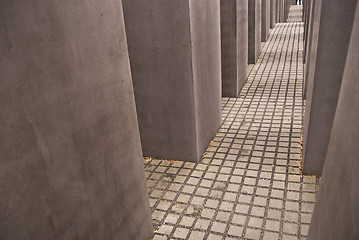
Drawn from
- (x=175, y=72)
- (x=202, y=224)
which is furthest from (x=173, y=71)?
(x=202, y=224)

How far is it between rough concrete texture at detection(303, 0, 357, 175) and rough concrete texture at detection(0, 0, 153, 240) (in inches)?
107

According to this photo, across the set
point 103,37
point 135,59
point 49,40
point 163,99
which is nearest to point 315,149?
point 163,99

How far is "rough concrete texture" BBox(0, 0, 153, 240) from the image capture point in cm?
180

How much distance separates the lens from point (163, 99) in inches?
205

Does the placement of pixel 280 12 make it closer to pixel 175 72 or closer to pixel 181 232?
pixel 175 72

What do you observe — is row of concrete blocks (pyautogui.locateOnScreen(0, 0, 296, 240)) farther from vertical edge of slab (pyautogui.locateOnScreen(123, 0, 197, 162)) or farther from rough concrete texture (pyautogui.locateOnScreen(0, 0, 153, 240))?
vertical edge of slab (pyautogui.locateOnScreen(123, 0, 197, 162))

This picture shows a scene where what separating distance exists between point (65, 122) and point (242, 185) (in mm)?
3309

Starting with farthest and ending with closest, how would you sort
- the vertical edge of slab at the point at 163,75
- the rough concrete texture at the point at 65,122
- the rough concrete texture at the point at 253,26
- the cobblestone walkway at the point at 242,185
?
the rough concrete texture at the point at 253,26
the vertical edge of slab at the point at 163,75
the cobblestone walkway at the point at 242,185
the rough concrete texture at the point at 65,122

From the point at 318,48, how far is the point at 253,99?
4507mm

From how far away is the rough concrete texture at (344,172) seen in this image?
5.55ft

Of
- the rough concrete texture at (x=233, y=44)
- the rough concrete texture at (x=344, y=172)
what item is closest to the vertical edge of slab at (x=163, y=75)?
the rough concrete texture at (x=344, y=172)

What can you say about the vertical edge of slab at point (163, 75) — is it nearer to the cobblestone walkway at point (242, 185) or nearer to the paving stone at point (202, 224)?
the cobblestone walkway at point (242, 185)

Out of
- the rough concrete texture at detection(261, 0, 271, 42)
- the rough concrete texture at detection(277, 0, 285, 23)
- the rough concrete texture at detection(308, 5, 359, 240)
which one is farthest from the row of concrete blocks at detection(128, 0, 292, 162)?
the rough concrete texture at detection(277, 0, 285, 23)

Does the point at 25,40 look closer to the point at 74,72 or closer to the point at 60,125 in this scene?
the point at 74,72
